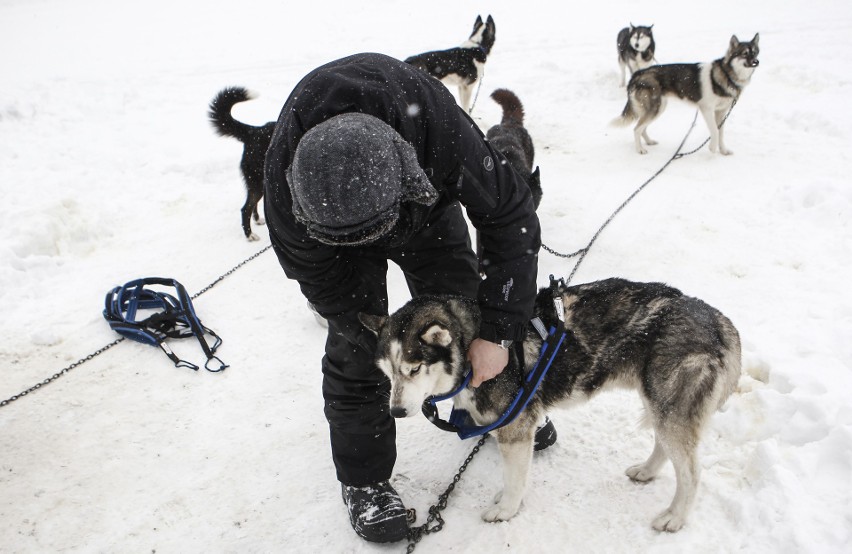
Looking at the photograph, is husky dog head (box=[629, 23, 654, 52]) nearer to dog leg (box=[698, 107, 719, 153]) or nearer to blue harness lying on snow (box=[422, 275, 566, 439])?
dog leg (box=[698, 107, 719, 153])

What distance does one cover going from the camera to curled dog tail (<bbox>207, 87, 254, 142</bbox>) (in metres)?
5.32

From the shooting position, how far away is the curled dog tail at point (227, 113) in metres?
5.32

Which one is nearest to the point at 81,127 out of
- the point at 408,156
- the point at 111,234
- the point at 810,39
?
the point at 111,234

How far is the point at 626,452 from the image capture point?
287 cm

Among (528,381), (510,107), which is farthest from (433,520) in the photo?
(510,107)

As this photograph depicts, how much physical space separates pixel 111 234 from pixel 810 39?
13.7 meters

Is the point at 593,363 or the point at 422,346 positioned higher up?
the point at 422,346

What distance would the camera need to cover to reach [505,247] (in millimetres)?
2170

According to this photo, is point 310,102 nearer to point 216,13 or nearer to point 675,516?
point 675,516

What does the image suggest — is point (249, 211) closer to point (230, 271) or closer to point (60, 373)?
point (230, 271)

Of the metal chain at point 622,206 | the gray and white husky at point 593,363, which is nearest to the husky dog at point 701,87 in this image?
the metal chain at point 622,206

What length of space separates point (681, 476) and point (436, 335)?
4.28ft

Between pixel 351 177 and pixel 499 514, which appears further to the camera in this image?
pixel 499 514

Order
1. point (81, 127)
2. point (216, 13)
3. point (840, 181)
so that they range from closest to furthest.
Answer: point (840, 181) < point (81, 127) < point (216, 13)
